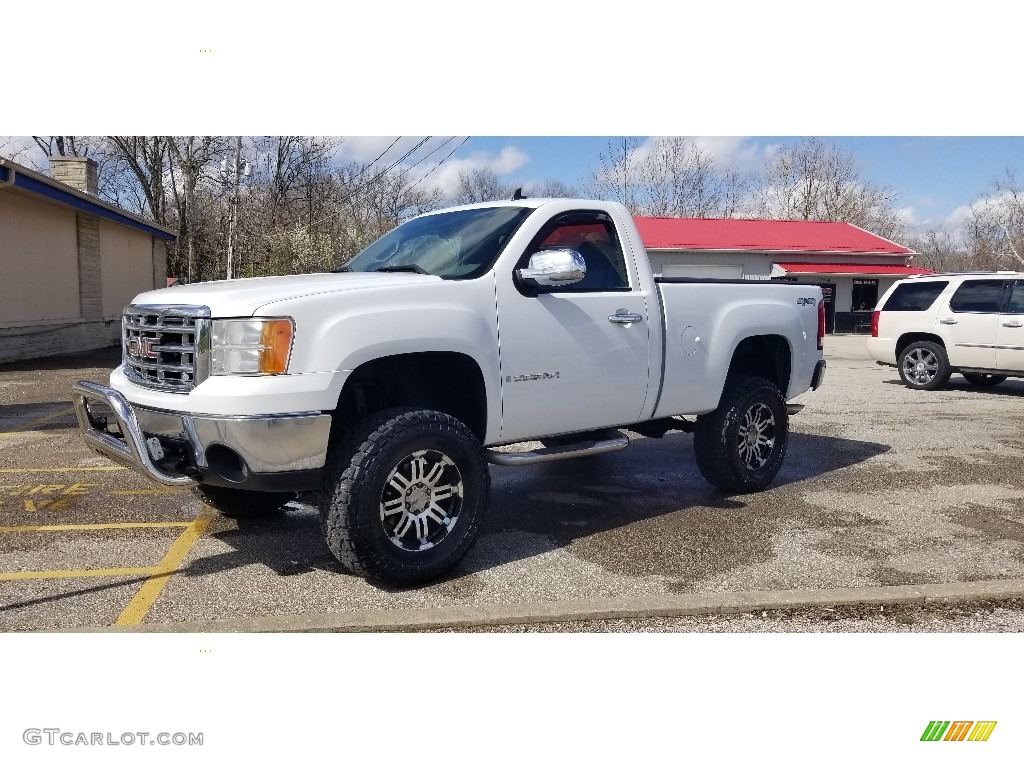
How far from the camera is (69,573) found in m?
4.41

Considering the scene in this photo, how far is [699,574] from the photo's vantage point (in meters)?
4.45

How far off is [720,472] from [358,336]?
318cm

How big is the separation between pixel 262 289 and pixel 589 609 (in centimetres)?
222

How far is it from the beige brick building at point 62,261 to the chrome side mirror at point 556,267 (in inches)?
Answer: 510

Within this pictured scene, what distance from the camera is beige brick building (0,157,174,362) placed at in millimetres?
16141

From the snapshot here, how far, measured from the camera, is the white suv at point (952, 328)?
1231cm

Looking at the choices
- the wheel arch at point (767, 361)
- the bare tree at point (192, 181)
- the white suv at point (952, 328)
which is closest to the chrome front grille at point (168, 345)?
the wheel arch at point (767, 361)

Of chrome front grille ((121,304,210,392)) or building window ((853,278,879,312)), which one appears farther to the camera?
building window ((853,278,879,312))

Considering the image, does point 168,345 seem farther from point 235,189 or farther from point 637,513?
point 235,189

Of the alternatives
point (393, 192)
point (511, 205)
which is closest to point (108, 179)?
point (393, 192)

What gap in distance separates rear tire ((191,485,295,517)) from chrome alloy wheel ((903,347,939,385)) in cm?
1137

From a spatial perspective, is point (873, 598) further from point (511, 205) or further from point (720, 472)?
point (511, 205)

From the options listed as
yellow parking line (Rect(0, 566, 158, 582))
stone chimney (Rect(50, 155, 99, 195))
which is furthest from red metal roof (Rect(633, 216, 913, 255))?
yellow parking line (Rect(0, 566, 158, 582))

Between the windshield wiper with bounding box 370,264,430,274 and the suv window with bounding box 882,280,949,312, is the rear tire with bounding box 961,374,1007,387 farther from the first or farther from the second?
the windshield wiper with bounding box 370,264,430,274
